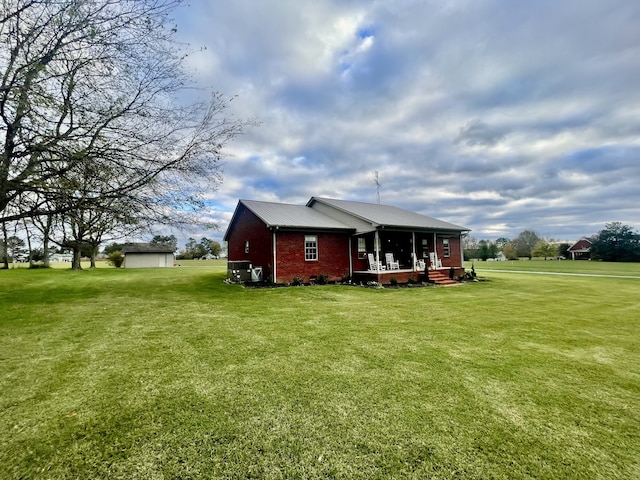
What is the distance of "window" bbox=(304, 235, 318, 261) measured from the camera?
15.8 m

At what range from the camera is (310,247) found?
628 inches

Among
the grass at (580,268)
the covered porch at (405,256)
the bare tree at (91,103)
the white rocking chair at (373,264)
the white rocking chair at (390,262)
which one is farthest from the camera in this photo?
the grass at (580,268)

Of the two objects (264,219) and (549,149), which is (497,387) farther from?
(549,149)

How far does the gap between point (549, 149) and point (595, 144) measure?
362 cm

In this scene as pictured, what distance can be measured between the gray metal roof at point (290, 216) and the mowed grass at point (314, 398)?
845 cm

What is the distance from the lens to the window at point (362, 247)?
1712 centimetres

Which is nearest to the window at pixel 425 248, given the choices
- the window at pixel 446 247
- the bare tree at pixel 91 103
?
the window at pixel 446 247

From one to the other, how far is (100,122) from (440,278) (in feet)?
56.8

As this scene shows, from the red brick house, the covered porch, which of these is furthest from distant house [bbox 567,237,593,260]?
the red brick house

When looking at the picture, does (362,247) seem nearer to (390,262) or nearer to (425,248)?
(390,262)

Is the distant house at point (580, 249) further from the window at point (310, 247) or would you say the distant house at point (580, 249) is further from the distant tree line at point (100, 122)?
the distant tree line at point (100, 122)

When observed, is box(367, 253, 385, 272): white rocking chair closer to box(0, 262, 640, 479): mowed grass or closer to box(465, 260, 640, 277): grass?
box(0, 262, 640, 479): mowed grass

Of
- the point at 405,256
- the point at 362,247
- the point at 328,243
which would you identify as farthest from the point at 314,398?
the point at 405,256

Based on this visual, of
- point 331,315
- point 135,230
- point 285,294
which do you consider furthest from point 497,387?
point 135,230
